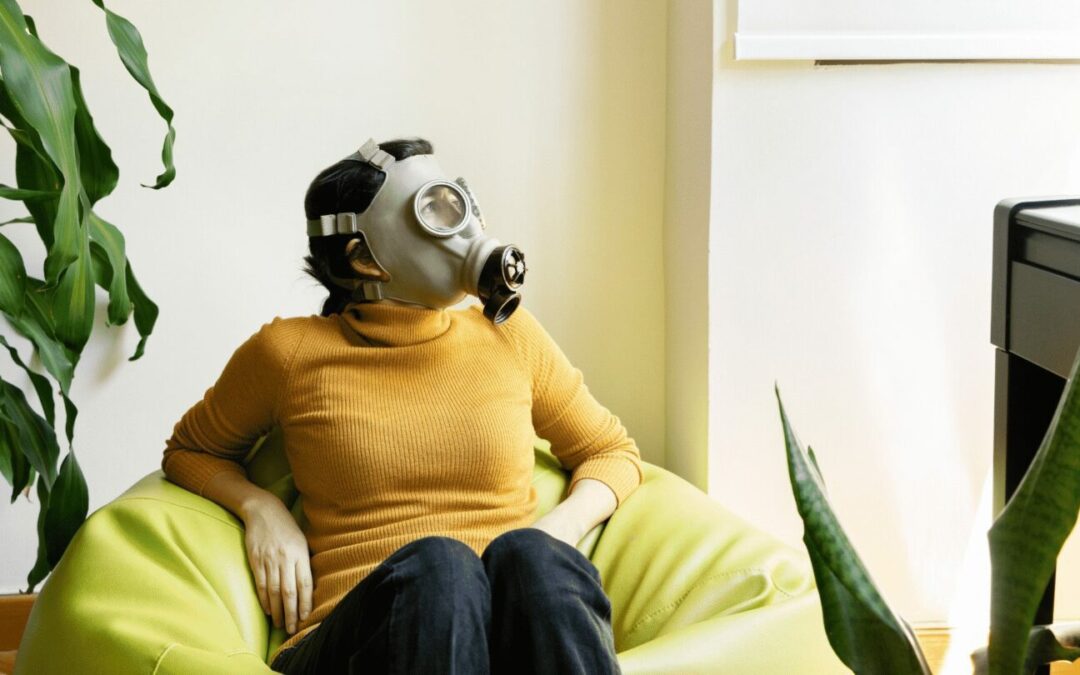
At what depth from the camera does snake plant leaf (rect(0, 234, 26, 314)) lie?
4.73 feet

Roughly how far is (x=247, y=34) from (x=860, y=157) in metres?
1.08

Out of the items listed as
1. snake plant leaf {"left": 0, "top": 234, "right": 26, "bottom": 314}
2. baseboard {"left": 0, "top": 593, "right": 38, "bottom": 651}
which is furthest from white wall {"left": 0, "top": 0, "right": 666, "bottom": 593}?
snake plant leaf {"left": 0, "top": 234, "right": 26, "bottom": 314}

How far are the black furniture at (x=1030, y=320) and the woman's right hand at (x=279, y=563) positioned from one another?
828 millimetres

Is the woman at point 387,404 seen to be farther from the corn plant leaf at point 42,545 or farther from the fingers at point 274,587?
the corn plant leaf at point 42,545

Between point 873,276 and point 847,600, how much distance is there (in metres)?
1.36

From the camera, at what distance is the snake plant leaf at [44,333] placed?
1528 mm

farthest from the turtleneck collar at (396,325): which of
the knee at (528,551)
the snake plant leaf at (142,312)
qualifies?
the snake plant leaf at (142,312)

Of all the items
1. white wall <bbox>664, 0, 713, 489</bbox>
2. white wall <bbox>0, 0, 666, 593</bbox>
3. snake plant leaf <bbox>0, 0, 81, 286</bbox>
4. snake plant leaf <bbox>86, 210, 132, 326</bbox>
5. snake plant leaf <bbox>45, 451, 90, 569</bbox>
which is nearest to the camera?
snake plant leaf <bbox>0, 0, 81, 286</bbox>

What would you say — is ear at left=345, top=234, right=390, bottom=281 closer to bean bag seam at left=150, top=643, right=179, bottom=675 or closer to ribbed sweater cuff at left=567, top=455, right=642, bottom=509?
ribbed sweater cuff at left=567, top=455, right=642, bottom=509

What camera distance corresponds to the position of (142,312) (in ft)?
6.09

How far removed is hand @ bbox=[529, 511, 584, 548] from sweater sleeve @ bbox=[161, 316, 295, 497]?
381 millimetres

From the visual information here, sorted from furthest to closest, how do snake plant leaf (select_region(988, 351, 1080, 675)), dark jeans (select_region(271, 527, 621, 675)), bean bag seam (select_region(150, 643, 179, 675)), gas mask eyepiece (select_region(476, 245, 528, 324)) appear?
gas mask eyepiece (select_region(476, 245, 528, 324)) → bean bag seam (select_region(150, 643, 179, 675)) → dark jeans (select_region(271, 527, 621, 675)) → snake plant leaf (select_region(988, 351, 1080, 675))

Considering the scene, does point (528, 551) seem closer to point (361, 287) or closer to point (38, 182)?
point (361, 287)

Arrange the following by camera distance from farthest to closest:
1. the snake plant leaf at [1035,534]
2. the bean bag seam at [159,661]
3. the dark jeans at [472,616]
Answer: the bean bag seam at [159,661]
the dark jeans at [472,616]
the snake plant leaf at [1035,534]
